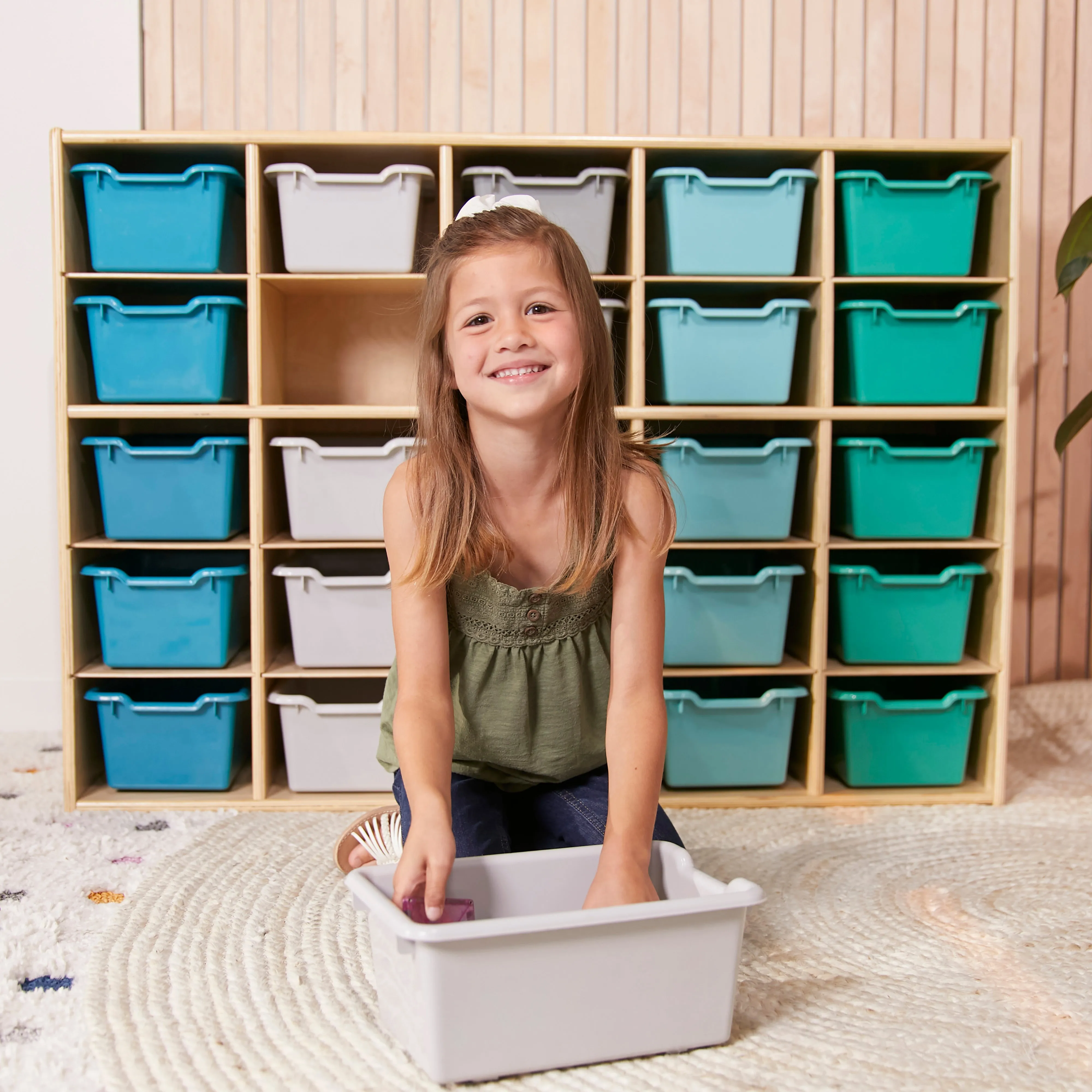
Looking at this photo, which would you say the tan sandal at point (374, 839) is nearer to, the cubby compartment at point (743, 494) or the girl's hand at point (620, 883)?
the girl's hand at point (620, 883)

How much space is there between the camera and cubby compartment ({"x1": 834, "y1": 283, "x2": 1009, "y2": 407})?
166 centimetres

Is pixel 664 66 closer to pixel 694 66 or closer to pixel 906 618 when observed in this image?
pixel 694 66

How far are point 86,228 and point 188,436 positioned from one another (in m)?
0.39

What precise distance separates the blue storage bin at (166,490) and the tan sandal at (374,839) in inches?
21.7

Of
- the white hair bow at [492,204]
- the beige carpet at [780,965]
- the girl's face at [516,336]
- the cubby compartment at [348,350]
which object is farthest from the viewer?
the cubby compartment at [348,350]

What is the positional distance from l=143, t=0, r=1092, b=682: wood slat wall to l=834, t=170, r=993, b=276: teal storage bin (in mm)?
374

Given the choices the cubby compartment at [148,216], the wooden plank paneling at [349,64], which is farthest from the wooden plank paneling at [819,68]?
the cubby compartment at [148,216]

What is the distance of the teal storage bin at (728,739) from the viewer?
169 cm

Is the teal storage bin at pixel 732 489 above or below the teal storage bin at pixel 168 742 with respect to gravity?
above

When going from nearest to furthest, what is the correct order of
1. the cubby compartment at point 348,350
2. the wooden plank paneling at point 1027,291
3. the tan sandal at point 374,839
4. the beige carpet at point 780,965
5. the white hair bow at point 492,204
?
1. the beige carpet at point 780,965
2. the white hair bow at point 492,204
3. the tan sandal at point 374,839
4. the cubby compartment at point 348,350
5. the wooden plank paneling at point 1027,291

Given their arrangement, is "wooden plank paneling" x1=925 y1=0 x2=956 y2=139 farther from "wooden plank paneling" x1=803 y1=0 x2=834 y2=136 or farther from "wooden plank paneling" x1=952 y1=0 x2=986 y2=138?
"wooden plank paneling" x1=803 y1=0 x2=834 y2=136

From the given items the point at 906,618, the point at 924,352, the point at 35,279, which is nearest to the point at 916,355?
the point at 924,352

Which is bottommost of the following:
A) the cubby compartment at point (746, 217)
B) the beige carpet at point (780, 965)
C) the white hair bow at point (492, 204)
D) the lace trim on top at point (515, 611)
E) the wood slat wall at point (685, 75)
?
the beige carpet at point (780, 965)

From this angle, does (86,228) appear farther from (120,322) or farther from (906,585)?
(906,585)
